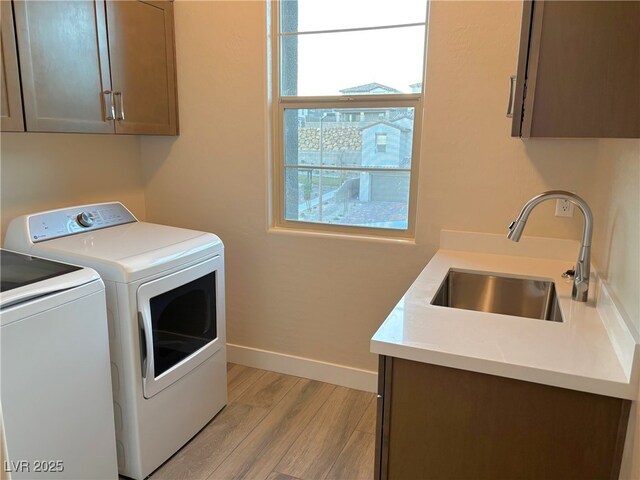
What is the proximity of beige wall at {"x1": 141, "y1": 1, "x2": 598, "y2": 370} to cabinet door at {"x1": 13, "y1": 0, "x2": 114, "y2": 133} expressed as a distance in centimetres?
59

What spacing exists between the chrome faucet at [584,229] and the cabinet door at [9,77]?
75.5 inches

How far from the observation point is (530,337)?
4.12ft

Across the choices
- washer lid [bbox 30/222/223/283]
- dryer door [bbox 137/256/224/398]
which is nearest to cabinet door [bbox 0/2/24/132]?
washer lid [bbox 30/222/223/283]

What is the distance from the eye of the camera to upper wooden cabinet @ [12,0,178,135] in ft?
6.07

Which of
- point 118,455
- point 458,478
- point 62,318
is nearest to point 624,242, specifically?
point 458,478

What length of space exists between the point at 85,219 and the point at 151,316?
76cm

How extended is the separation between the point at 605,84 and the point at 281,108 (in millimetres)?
1727

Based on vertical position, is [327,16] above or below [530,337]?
above

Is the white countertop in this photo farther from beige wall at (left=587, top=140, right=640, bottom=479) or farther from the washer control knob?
the washer control knob

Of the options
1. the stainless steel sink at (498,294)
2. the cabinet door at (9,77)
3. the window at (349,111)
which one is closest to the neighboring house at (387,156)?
the window at (349,111)

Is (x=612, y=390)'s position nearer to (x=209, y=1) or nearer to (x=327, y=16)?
(x=327, y=16)

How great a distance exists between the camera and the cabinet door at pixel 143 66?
88.1 inches

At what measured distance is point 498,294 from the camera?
1.89 metres

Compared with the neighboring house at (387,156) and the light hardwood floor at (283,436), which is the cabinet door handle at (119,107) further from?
the light hardwood floor at (283,436)
